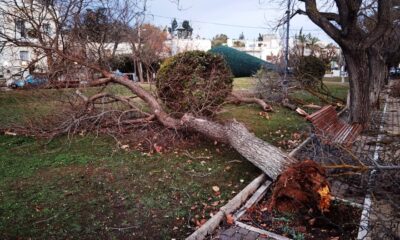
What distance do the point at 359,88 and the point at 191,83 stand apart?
485cm

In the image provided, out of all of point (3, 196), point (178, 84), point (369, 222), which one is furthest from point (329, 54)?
point (3, 196)

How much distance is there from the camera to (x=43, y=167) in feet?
17.5

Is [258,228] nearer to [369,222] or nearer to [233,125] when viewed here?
[369,222]

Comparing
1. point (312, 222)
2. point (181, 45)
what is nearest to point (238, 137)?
point (312, 222)

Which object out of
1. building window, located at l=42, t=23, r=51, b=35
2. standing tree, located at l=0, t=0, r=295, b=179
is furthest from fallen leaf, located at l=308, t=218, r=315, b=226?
building window, located at l=42, t=23, r=51, b=35

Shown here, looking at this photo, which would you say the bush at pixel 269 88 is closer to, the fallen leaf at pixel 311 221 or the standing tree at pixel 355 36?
the standing tree at pixel 355 36

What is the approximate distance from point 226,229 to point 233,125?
2590 mm

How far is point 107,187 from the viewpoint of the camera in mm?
4566

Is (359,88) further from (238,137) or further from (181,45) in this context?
(181,45)

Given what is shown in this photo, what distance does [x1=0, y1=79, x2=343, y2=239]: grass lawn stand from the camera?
3.54 metres

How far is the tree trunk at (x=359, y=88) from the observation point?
870 centimetres

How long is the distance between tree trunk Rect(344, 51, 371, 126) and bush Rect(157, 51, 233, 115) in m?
3.72

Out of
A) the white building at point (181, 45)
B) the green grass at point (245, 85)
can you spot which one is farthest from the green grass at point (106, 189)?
the white building at point (181, 45)

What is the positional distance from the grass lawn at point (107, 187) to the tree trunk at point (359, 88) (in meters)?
3.22
